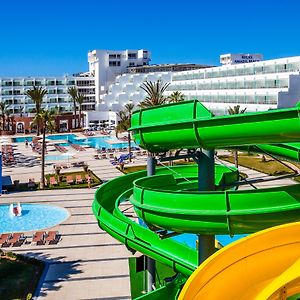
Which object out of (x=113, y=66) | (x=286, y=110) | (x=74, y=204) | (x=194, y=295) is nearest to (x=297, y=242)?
(x=194, y=295)

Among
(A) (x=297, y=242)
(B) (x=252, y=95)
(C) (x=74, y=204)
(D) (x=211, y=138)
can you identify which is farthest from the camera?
(B) (x=252, y=95)

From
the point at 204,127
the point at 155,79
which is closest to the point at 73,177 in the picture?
the point at 204,127

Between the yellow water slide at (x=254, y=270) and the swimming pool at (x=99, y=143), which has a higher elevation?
the swimming pool at (x=99, y=143)

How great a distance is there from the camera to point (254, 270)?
7547 millimetres

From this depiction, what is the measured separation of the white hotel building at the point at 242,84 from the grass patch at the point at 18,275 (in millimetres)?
39284

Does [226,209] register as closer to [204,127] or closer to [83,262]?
[204,127]

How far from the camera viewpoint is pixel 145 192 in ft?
35.6

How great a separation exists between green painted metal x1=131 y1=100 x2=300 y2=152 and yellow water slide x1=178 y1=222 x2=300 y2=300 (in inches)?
90.8

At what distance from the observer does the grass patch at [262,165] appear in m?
41.9

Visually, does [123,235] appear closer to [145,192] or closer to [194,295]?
[145,192]

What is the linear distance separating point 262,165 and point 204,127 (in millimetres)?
37399

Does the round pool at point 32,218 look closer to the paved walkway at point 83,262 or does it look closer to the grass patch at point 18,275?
the paved walkway at point 83,262

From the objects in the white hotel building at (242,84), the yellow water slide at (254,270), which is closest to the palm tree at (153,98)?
the white hotel building at (242,84)

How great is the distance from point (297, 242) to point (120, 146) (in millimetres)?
57811
